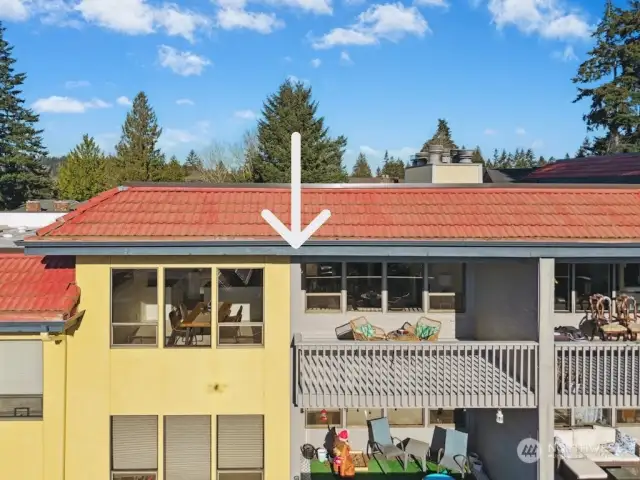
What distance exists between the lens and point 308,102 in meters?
59.3

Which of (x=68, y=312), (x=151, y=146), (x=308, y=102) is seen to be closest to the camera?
(x=68, y=312)

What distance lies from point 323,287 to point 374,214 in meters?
2.74

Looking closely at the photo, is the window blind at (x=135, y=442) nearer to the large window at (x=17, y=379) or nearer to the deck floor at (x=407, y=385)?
the large window at (x=17, y=379)

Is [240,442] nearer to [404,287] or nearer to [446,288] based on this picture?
[404,287]

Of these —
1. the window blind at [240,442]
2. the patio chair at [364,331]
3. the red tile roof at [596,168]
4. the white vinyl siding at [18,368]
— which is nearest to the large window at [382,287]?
the patio chair at [364,331]

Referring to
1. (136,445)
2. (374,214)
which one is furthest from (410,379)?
(136,445)

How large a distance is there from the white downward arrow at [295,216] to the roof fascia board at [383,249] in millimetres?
387

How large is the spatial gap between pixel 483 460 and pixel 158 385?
7543 mm

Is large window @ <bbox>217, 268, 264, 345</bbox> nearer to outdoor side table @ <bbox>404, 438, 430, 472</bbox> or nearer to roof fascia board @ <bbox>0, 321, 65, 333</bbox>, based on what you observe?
roof fascia board @ <bbox>0, 321, 65, 333</bbox>

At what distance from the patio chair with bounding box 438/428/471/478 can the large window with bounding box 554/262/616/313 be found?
3693 millimetres

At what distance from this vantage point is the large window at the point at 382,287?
11938 millimetres

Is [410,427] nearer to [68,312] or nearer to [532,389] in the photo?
[532,389]

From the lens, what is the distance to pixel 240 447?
31.2 feet

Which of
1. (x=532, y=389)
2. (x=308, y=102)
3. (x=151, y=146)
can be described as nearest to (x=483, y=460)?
(x=532, y=389)
